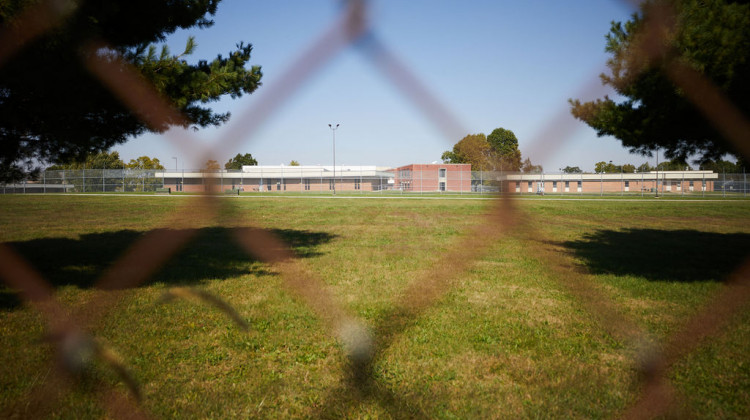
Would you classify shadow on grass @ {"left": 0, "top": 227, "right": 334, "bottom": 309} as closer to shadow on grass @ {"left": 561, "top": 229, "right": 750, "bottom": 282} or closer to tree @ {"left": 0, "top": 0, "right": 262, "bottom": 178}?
tree @ {"left": 0, "top": 0, "right": 262, "bottom": 178}

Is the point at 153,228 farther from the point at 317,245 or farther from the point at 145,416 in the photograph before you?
the point at 145,416

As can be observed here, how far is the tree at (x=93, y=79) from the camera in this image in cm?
304

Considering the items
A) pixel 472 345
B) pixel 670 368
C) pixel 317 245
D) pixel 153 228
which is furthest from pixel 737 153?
pixel 153 228

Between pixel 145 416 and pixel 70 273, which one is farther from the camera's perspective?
pixel 70 273

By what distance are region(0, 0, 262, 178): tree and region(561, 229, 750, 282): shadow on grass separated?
20.5 ft

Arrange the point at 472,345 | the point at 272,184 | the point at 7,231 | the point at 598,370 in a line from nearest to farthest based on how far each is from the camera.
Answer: the point at 598,370 < the point at 472,345 < the point at 7,231 < the point at 272,184

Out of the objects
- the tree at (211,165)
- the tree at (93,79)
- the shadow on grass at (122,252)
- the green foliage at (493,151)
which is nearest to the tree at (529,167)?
the green foliage at (493,151)

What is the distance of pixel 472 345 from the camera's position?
3100 millimetres

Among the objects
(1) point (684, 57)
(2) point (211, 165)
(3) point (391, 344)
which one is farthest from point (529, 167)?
(1) point (684, 57)

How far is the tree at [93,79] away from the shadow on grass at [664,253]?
625 centimetres

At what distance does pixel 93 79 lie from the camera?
3676mm

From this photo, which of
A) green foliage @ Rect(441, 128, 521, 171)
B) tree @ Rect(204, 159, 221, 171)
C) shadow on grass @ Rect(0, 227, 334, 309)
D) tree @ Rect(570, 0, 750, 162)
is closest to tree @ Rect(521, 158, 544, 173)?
green foliage @ Rect(441, 128, 521, 171)

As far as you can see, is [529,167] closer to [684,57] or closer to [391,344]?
[391,344]

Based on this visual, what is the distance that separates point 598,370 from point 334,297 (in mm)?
2729
